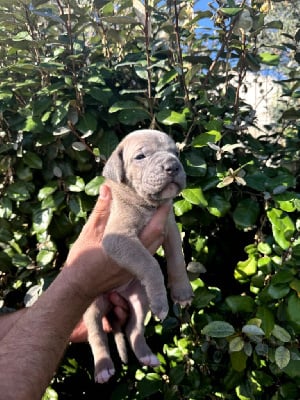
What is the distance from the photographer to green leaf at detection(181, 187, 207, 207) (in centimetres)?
233

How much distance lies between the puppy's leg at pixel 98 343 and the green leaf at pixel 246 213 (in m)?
0.81

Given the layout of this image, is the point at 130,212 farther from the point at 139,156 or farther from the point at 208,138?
the point at 208,138

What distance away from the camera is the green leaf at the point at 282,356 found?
7.05 feet

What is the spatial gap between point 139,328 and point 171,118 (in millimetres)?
1051

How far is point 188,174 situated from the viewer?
2.41 m

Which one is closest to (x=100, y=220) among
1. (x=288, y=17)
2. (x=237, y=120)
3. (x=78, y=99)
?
(x=78, y=99)

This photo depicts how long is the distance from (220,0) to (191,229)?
128cm

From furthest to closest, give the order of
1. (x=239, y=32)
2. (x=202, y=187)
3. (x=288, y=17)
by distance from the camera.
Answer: (x=288, y=17) < (x=239, y=32) < (x=202, y=187)

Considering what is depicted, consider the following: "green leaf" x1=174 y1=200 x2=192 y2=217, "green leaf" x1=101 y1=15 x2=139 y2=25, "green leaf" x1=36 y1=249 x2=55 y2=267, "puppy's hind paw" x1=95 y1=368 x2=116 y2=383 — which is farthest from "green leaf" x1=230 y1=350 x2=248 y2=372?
"green leaf" x1=101 y1=15 x2=139 y2=25

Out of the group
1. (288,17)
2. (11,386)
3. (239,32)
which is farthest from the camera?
(288,17)

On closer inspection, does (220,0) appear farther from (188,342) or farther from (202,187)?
(188,342)

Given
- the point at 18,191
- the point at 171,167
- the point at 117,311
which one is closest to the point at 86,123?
the point at 18,191

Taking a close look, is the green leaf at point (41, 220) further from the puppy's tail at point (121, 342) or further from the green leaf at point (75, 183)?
the puppy's tail at point (121, 342)

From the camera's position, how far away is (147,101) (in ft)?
8.39
